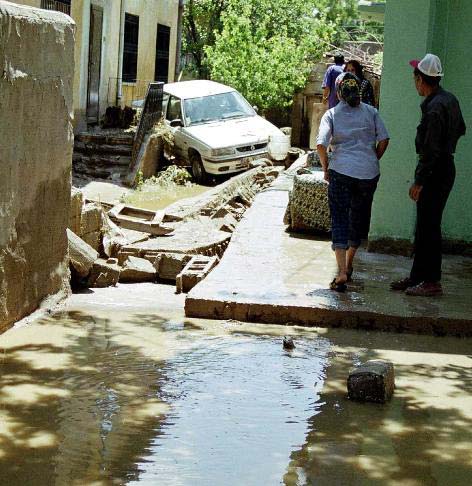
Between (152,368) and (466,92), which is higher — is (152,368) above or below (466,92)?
below

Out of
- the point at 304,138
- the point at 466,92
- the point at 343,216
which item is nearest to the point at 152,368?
the point at 343,216

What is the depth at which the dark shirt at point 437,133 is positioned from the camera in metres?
7.74

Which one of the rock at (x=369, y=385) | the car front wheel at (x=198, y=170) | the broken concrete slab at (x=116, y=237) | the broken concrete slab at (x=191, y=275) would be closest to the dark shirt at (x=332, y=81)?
the broken concrete slab at (x=116, y=237)

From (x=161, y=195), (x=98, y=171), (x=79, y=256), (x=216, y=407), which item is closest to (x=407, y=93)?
(x=79, y=256)

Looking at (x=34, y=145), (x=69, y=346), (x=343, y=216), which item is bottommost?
(x=69, y=346)

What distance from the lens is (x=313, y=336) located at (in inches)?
279

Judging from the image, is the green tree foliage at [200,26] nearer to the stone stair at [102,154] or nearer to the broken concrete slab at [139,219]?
the stone stair at [102,154]

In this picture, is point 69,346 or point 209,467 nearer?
point 209,467

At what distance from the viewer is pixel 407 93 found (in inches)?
373

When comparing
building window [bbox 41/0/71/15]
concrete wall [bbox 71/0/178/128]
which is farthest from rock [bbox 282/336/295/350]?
concrete wall [bbox 71/0/178/128]

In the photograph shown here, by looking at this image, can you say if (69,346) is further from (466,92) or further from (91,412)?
(466,92)

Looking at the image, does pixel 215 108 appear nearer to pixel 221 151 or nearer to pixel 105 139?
pixel 221 151

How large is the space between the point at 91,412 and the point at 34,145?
8.27ft

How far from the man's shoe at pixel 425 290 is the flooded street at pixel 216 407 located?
84 centimetres
